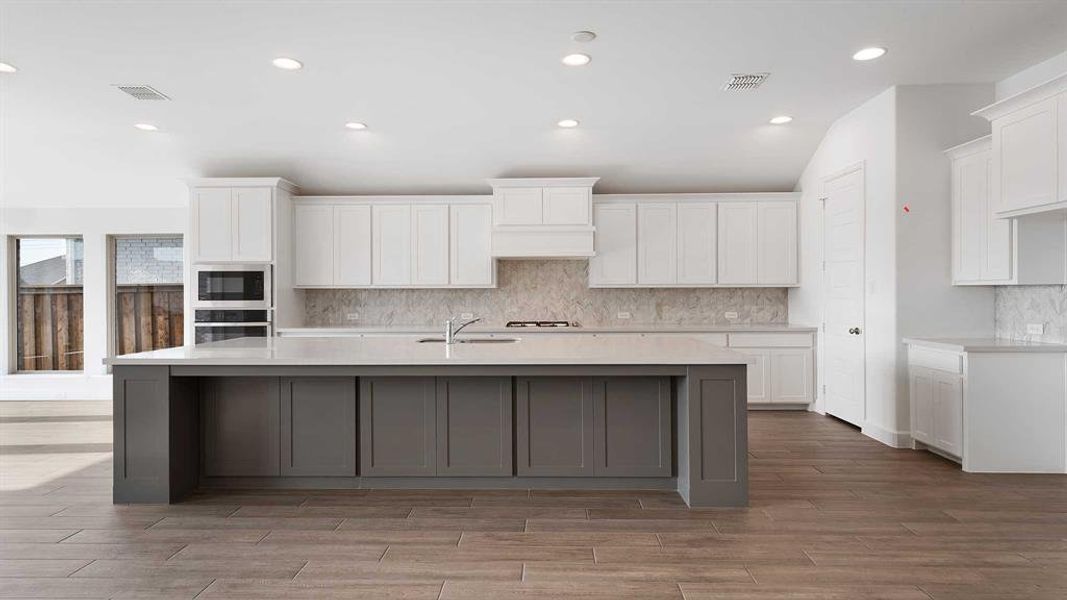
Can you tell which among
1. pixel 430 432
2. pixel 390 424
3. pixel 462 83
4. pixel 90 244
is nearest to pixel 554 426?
pixel 430 432

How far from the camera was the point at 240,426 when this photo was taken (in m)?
3.90

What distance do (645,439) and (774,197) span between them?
397 cm

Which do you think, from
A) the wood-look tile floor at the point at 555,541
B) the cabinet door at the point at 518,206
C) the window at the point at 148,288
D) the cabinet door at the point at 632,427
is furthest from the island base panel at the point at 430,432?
the window at the point at 148,288

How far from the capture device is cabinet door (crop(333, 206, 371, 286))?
6.77 m

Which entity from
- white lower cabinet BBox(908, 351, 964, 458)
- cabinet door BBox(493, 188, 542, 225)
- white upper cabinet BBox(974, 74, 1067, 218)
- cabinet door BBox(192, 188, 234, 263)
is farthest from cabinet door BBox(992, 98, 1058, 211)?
cabinet door BBox(192, 188, 234, 263)

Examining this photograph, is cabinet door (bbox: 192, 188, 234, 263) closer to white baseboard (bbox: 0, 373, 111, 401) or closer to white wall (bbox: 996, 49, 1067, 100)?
white baseboard (bbox: 0, 373, 111, 401)

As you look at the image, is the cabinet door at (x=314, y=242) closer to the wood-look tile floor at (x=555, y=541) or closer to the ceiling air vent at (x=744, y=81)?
the wood-look tile floor at (x=555, y=541)

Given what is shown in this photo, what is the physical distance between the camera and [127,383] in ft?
11.9

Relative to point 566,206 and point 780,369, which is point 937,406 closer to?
point 780,369

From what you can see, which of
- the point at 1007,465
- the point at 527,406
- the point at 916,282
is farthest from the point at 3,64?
the point at 1007,465

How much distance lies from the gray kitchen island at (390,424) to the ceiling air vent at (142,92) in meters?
2.29

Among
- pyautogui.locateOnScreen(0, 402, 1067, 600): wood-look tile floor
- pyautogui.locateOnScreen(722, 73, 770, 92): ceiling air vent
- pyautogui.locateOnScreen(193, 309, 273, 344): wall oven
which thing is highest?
pyautogui.locateOnScreen(722, 73, 770, 92): ceiling air vent

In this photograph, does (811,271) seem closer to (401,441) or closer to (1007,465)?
(1007,465)

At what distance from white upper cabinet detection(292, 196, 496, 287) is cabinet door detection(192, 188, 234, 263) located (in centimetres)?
67
